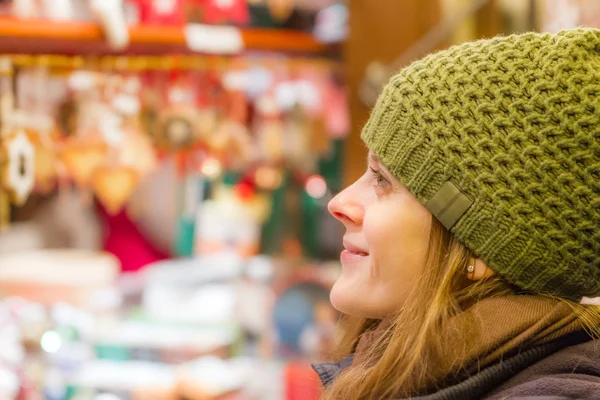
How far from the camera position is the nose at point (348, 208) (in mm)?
1175

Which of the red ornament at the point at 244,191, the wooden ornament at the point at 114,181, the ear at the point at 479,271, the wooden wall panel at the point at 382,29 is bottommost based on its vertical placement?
the red ornament at the point at 244,191

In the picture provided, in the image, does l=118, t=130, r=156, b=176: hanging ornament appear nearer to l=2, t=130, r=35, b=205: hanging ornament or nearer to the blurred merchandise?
the blurred merchandise

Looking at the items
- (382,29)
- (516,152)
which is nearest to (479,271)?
(516,152)

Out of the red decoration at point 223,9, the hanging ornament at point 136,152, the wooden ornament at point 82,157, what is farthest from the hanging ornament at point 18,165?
the red decoration at point 223,9

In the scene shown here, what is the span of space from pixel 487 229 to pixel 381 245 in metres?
0.16

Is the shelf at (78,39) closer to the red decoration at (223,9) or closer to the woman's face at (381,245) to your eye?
the red decoration at (223,9)

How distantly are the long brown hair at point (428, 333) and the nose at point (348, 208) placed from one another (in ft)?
0.44

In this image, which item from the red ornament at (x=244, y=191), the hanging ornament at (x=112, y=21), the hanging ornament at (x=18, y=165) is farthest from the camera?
the red ornament at (x=244, y=191)

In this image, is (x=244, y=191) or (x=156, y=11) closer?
(x=156, y=11)

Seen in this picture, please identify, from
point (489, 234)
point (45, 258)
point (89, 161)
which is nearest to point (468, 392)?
point (489, 234)

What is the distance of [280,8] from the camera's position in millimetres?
2205

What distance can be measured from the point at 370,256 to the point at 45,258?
4.37 feet

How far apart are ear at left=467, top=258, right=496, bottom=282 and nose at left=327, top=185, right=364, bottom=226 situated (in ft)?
0.65

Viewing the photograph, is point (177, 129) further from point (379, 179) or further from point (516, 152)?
point (516, 152)
